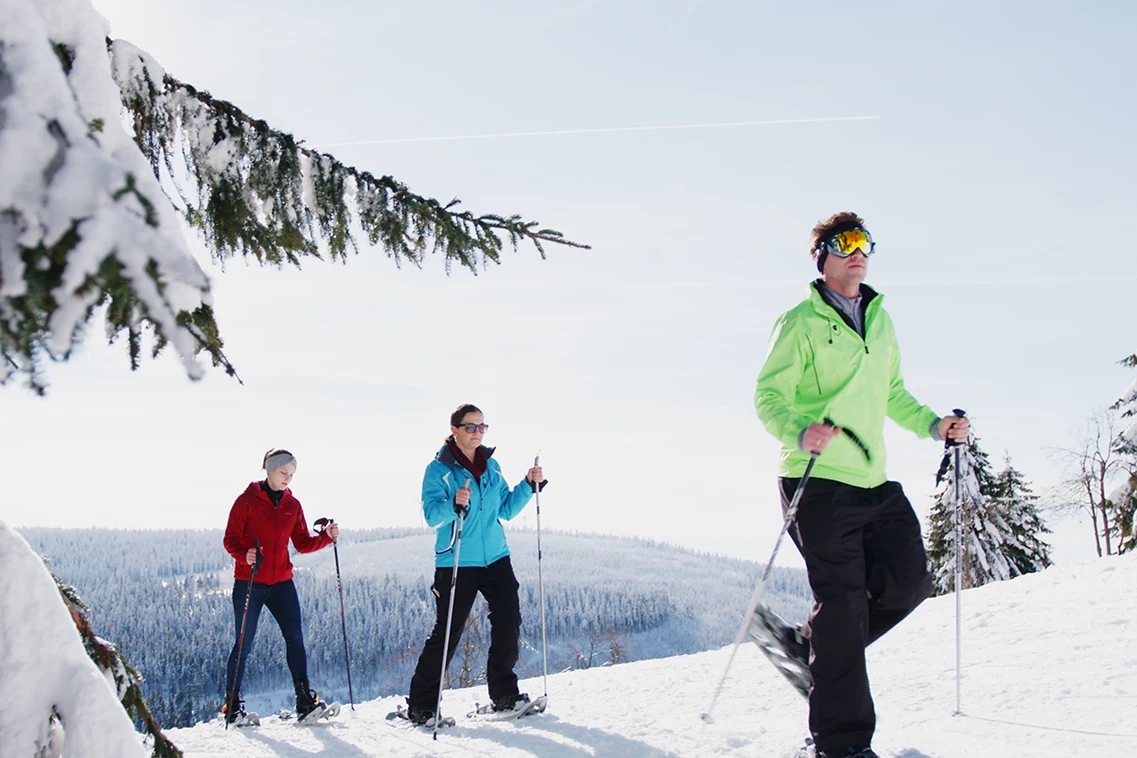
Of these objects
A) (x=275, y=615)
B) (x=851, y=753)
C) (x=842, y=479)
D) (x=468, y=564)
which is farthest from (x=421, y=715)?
(x=842, y=479)

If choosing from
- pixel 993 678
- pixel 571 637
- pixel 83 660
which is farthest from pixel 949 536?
pixel 571 637

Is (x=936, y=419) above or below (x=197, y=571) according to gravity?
above

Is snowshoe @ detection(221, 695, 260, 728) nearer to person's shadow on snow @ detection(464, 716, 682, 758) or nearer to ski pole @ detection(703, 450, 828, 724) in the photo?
person's shadow on snow @ detection(464, 716, 682, 758)

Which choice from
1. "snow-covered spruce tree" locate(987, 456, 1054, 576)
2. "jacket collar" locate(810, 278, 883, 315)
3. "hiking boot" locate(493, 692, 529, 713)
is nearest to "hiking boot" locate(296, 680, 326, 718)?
"hiking boot" locate(493, 692, 529, 713)

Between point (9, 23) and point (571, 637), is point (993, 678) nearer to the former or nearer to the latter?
point (9, 23)

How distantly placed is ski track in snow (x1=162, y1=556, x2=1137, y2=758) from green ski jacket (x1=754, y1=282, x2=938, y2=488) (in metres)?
1.48

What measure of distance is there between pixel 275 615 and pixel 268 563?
1.45 feet

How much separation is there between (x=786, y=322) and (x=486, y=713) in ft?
12.4

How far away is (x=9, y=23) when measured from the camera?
1333 mm

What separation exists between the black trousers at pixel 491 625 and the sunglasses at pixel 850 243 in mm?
3222

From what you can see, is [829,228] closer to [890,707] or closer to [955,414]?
[955,414]

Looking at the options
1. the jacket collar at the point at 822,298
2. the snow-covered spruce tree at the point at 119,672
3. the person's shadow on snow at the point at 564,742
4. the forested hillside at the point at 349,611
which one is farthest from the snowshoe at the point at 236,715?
the forested hillside at the point at 349,611

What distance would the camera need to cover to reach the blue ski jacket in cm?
597

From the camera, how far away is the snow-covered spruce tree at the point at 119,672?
2.07 meters
